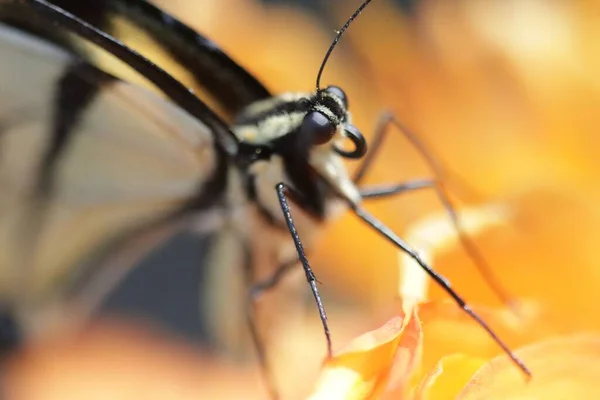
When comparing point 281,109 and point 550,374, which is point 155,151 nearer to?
point 281,109

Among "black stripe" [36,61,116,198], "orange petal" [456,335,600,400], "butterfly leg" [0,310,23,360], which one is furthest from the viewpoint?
"butterfly leg" [0,310,23,360]

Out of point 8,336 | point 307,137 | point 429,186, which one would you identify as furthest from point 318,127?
point 8,336

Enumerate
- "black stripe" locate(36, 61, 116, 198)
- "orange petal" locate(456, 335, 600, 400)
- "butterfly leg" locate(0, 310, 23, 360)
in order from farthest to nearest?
"butterfly leg" locate(0, 310, 23, 360)
"black stripe" locate(36, 61, 116, 198)
"orange petal" locate(456, 335, 600, 400)

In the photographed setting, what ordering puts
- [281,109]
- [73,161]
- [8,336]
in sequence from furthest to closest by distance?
[8,336], [73,161], [281,109]

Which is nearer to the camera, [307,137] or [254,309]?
[307,137]

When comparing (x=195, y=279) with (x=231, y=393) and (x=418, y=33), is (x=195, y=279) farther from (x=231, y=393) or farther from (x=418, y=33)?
(x=418, y=33)

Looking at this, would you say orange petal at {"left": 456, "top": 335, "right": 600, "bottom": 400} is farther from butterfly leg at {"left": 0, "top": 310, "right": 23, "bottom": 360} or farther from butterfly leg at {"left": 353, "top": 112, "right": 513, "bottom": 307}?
butterfly leg at {"left": 0, "top": 310, "right": 23, "bottom": 360}

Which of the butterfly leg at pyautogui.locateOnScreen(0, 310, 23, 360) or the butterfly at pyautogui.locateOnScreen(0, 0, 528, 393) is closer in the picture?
the butterfly at pyautogui.locateOnScreen(0, 0, 528, 393)

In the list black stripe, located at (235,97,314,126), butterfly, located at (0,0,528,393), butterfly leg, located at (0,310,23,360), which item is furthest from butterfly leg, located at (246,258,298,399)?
butterfly leg, located at (0,310,23,360)

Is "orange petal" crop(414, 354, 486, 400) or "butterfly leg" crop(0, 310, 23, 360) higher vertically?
"butterfly leg" crop(0, 310, 23, 360)
